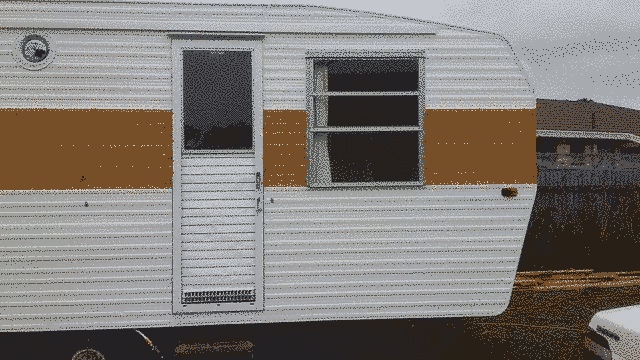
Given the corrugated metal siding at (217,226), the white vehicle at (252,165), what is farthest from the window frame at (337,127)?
the corrugated metal siding at (217,226)

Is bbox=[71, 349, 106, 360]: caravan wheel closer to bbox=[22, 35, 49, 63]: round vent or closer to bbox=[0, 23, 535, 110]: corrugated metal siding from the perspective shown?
bbox=[0, 23, 535, 110]: corrugated metal siding

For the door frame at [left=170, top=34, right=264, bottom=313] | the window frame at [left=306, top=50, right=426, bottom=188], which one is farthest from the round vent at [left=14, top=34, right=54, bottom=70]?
the window frame at [left=306, top=50, right=426, bottom=188]

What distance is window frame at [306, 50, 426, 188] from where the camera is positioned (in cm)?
446

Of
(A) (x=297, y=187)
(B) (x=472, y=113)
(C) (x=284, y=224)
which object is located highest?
(B) (x=472, y=113)

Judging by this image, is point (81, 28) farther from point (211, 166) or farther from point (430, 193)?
point (430, 193)

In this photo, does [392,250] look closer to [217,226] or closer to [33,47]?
[217,226]

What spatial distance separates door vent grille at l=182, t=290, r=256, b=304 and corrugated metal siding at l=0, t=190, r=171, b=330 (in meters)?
0.18

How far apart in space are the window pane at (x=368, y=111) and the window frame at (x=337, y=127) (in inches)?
1.6

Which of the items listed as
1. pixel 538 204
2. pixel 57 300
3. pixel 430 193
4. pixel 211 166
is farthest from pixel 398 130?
pixel 538 204

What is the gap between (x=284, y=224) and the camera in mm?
4418

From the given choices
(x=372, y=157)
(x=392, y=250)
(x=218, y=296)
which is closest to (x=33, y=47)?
(x=218, y=296)

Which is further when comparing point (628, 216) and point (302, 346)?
point (628, 216)

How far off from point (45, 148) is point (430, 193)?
3166mm

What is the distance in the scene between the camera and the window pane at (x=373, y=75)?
14.8 ft
